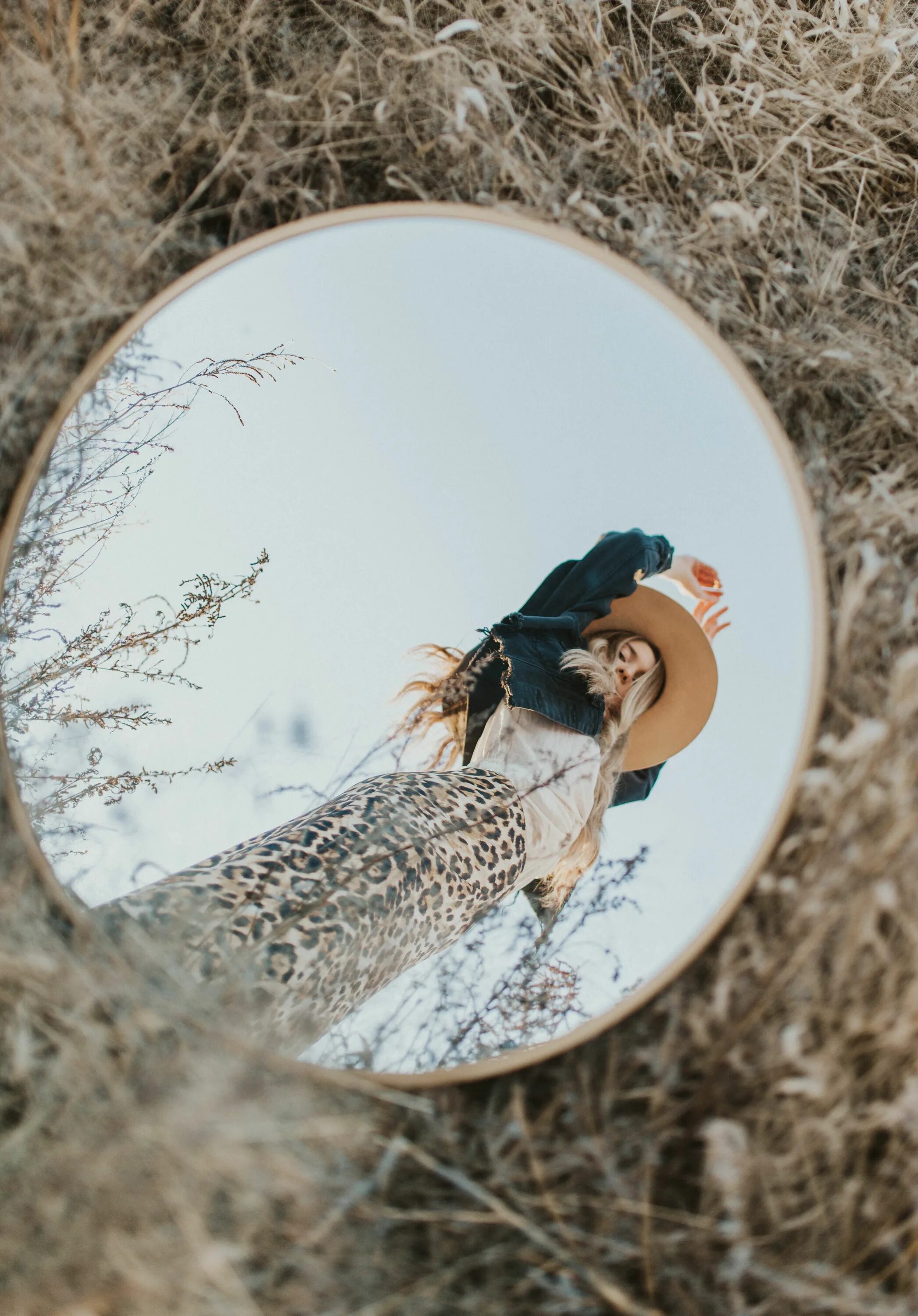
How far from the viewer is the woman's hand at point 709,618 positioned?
1.66m

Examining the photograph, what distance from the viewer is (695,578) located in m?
1.70

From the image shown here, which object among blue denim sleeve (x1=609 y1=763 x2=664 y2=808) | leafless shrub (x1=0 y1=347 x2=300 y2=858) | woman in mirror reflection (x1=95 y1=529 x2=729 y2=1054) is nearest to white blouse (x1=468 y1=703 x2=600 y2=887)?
woman in mirror reflection (x1=95 y1=529 x2=729 y2=1054)

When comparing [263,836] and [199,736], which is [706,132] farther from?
[199,736]

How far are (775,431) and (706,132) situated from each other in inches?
17.1

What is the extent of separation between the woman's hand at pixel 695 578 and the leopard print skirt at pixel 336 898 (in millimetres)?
615

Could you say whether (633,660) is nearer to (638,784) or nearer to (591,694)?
(591,694)

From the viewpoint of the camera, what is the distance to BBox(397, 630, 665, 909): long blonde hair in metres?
1.65

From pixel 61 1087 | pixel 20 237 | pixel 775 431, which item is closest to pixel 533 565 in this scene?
pixel 775 431

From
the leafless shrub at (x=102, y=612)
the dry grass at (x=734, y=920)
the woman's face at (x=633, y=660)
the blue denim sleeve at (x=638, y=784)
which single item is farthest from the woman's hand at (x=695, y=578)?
the leafless shrub at (x=102, y=612)

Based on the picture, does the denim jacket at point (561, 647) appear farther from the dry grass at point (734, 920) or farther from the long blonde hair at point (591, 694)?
the dry grass at point (734, 920)

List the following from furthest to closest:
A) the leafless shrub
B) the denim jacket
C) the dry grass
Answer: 1. the denim jacket
2. the leafless shrub
3. the dry grass

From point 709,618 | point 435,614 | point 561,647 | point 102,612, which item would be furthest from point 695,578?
point 102,612

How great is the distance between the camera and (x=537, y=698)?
1596mm

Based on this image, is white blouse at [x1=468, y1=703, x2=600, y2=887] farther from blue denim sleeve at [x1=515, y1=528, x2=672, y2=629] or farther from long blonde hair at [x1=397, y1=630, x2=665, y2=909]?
blue denim sleeve at [x1=515, y1=528, x2=672, y2=629]
